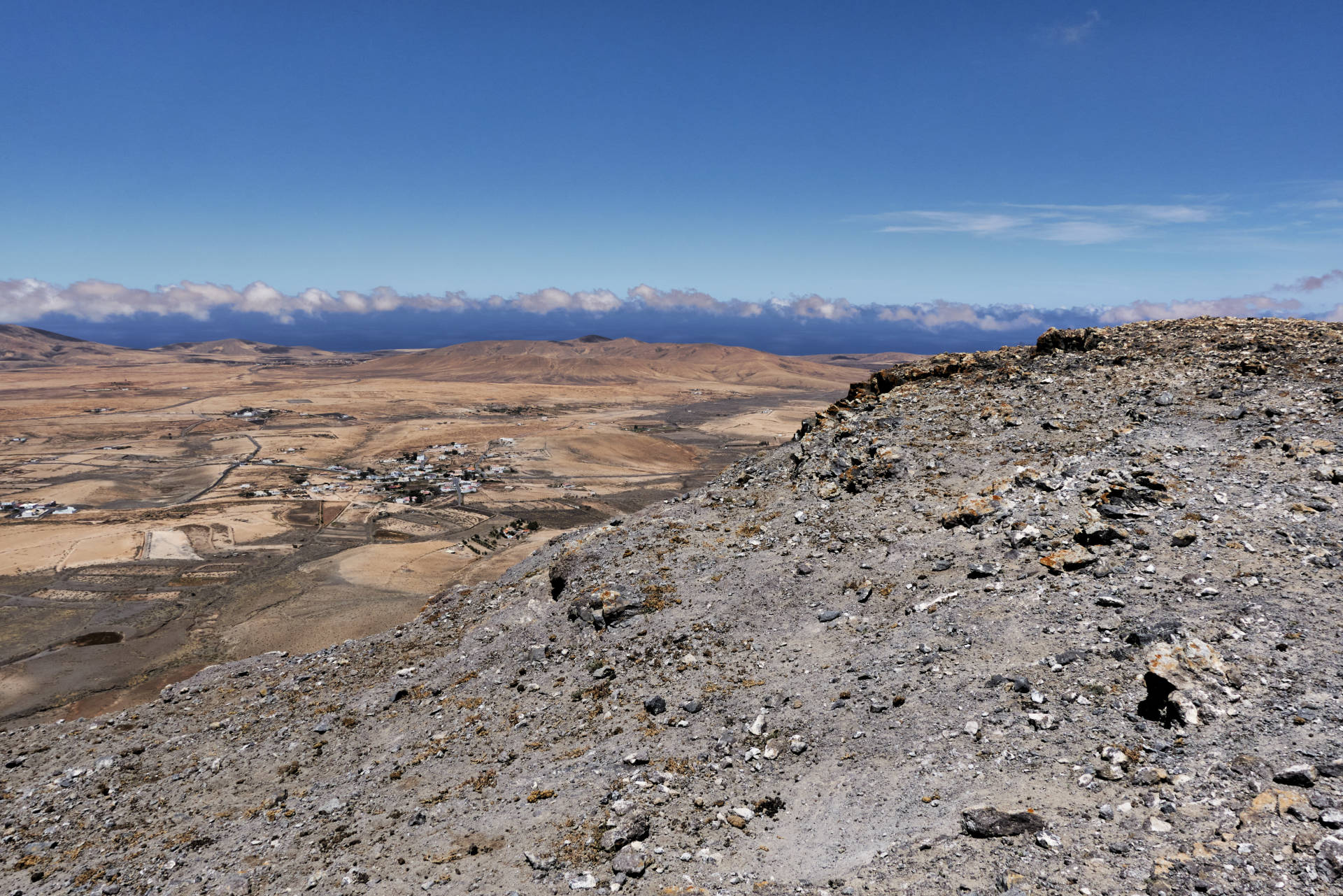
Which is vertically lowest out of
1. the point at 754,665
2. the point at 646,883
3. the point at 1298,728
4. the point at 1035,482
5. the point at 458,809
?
the point at 458,809

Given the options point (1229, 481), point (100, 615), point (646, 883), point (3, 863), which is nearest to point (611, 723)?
point (646, 883)

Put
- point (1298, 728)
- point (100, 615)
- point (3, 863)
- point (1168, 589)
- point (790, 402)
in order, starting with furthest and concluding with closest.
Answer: point (790, 402)
point (100, 615)
point (3, 863)
point (1168, 589)
point (1298, 728)

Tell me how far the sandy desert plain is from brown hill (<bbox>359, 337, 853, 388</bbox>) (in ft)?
83.8

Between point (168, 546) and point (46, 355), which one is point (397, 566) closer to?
point (168, 546)

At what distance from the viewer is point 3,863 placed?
1099 cm

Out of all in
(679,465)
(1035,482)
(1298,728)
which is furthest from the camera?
(679,465)

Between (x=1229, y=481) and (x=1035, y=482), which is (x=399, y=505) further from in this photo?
(x=1229, y=481)

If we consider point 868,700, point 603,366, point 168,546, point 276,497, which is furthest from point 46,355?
point 868,700

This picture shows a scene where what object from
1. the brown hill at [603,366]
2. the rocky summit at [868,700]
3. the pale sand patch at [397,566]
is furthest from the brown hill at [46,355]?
the rocky summit at [868,700]

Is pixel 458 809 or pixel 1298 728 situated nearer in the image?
pixel 1298 728

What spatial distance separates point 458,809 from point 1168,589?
11181 millimetres

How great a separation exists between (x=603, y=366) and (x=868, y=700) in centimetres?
15825

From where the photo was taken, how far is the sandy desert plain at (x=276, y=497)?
2486cm

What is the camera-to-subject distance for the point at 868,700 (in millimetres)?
9555
